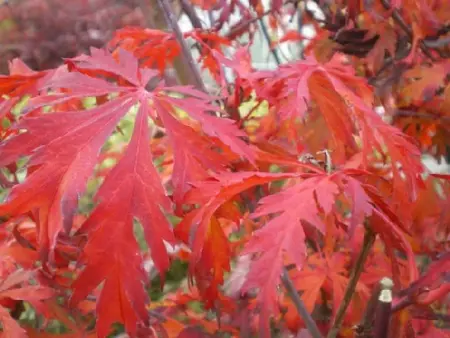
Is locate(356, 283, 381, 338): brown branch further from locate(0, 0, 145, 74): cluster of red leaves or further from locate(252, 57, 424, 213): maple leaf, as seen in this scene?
locate(0, 0, 145, 74): cluster of red leaves

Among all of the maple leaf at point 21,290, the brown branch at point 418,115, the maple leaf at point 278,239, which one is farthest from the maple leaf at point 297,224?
the brown branch at point 418,115

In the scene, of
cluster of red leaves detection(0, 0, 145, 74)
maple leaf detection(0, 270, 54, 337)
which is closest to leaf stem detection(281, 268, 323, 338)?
maple leaf detection(0, 270, 54, 337)

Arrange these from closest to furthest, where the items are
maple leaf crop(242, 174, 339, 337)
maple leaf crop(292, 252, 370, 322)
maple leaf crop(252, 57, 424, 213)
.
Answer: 1. maple leaf crop(242, 174, 339, 337)
2. maple leaf crop(252, 57, 424, 213)
3. maple leaf crop(292, 252, 370, 322)

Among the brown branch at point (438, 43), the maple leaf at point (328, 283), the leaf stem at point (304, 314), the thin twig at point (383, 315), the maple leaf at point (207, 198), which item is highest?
the maple leaf at point (207, 198)

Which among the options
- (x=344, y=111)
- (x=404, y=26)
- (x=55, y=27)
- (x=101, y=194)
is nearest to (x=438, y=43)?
(x=404, y=26)

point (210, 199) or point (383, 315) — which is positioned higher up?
point (210, 199)

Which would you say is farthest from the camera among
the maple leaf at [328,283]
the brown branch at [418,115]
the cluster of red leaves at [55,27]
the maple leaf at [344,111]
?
the cluster of red leaves at [55,27]

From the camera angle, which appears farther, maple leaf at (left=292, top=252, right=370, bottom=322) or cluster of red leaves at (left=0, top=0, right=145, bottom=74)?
cluster of red leaves at (left=0, top=0, right=145, bottom=74)

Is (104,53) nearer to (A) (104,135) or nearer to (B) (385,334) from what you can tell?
(A) (104,135)

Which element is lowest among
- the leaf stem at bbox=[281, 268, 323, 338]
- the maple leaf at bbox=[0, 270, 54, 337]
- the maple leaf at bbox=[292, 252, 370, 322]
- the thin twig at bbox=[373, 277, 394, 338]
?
the maple leaf at bbox=[292, 252, 370, 322]

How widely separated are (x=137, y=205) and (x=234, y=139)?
112mm

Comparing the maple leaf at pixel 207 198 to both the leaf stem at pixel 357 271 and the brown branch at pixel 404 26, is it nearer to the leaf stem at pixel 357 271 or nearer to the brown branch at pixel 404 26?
the leaf stem at pixel 357 271

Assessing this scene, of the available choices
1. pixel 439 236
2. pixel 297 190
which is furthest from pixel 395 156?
pixel 439 236

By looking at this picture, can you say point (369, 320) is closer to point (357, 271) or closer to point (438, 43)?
point (357, 271)
